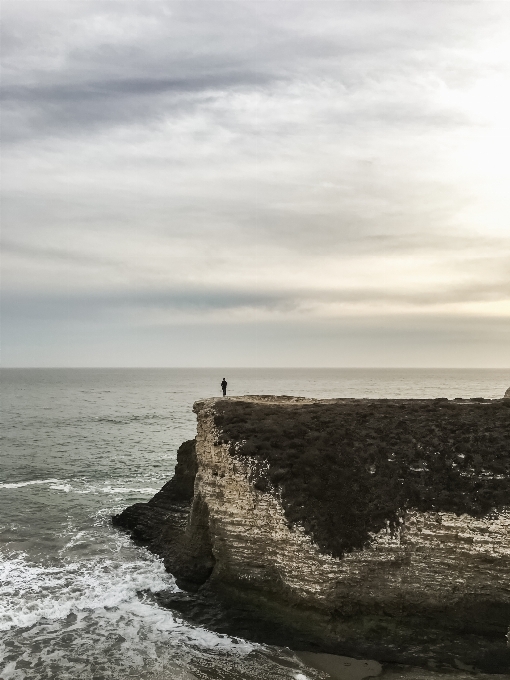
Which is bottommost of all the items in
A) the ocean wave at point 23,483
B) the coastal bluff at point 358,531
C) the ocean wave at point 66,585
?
the ocean wave at point 66,585

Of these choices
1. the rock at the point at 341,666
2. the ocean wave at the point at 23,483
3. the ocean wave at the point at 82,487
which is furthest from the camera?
the ocean wave at the point at 23,483

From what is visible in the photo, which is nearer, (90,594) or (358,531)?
(358,531)

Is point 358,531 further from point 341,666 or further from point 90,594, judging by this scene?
point 90,594

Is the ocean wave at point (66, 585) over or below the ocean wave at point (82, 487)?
below

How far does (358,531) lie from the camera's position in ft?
65.8

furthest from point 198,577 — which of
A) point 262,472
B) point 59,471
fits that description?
point 59,471

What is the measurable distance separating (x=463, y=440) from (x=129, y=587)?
54.0 feet

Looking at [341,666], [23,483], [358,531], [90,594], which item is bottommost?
[90,594]

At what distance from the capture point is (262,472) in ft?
71.4

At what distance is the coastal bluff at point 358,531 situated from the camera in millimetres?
18875

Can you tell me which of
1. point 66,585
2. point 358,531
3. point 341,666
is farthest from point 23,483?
point 341,666

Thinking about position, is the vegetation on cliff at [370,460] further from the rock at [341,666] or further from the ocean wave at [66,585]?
the ocean wave at [66,585]

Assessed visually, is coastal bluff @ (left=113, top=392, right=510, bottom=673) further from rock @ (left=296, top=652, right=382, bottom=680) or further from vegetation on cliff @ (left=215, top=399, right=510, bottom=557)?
rock @ (left=296, top=652, right=382, bottom=680)

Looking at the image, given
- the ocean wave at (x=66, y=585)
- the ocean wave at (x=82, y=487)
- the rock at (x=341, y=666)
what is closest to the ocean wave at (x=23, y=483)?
the ocean wave at (x=82, y=487)
